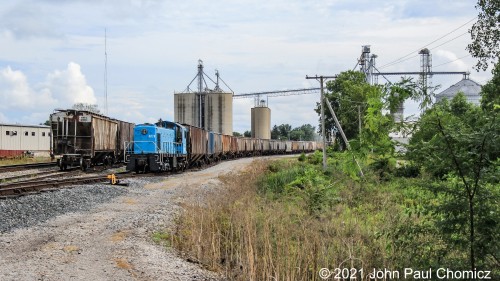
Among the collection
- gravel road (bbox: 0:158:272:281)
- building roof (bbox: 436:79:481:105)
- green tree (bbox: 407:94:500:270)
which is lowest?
gravel road (bbox: 0:158:272:281)

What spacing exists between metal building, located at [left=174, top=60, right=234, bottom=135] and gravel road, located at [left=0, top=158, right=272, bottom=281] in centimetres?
7408

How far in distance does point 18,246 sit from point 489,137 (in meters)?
8.34

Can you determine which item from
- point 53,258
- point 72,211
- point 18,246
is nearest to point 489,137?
point 53,258

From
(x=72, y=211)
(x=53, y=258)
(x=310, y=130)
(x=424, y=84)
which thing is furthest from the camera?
(x=310, y=130)

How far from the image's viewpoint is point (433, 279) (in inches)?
243

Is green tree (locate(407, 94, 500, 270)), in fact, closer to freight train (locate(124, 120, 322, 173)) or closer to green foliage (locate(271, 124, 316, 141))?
freight train (locate(124, 120, 322, 173))

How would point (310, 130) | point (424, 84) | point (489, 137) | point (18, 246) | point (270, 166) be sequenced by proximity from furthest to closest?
1. point (310, 130)
2. point (270, 166)
3. point (18, 246)
4. point (424, 84)
5. point (489, 137)

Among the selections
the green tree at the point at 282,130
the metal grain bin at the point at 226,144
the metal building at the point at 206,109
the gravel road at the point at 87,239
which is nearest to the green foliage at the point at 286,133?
the green tree at the point at 282,130

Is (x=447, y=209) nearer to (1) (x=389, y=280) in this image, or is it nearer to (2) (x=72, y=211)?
(1) (x=389, y=280)

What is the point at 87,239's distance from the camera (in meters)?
9.92

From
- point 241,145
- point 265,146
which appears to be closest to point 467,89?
point 265,146

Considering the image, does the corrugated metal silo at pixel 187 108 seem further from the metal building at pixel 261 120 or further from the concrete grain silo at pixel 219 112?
the metal building at pixel 261 120

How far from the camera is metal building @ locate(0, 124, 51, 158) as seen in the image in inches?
2162

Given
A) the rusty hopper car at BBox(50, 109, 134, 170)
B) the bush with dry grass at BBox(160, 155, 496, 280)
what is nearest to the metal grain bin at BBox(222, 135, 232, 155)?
the rusty hopper car at BBox(50, 109, 134, 170)
